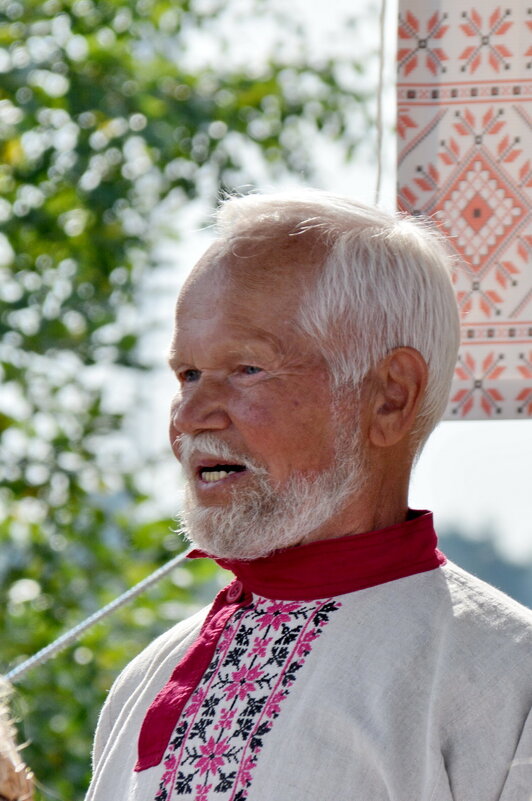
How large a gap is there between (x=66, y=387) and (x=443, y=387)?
2.65 meters

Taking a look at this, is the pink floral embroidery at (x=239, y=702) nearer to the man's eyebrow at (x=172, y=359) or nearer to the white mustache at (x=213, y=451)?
the white mustache at (x=213, y=451)

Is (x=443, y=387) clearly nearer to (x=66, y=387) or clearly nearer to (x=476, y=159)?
(x=476, y=159)

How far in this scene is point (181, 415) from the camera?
5.58 ft

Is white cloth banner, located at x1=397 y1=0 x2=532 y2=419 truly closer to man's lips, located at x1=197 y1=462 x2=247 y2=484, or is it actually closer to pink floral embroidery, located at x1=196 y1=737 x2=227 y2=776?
man's lips, located at x1=197 y1=462 x2=247 y2=484

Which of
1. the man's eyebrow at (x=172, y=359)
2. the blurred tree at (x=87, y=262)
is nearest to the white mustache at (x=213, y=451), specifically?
the man's eyebrow at (x=172, y=359)

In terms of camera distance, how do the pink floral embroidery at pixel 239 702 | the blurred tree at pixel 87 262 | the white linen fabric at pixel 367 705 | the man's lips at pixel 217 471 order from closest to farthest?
the white linen fabric at pixel 367 705 < the pink floral embroidery at pixel 239 702 < the man's lips at pixel 217 471 < the blurred tree at pixel 87 262

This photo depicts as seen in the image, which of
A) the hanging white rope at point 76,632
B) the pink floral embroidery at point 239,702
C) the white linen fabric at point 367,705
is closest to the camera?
the white linen fabric at point 367,705

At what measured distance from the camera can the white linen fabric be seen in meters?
1.48

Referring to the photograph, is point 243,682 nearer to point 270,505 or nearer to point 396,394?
point 270,505

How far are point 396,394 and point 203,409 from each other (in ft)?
0.85

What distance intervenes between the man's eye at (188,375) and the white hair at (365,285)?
6.4 inches

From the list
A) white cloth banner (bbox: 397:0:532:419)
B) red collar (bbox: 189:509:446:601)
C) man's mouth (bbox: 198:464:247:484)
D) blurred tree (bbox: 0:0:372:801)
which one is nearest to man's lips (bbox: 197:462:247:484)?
man's mouth (bbox: 198:464:247:484)

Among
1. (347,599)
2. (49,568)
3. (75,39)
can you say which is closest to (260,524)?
(347,599)

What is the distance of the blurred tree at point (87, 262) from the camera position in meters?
4.05
